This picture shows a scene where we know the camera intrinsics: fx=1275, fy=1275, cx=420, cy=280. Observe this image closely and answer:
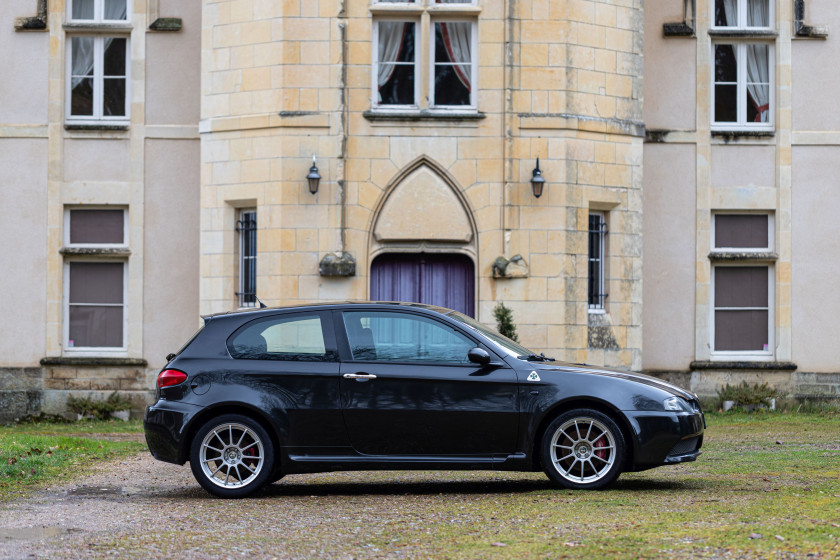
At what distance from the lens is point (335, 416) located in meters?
9.71

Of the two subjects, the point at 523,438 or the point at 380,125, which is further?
the point at 380,125

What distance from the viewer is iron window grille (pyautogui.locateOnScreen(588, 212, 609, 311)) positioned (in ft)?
58.2

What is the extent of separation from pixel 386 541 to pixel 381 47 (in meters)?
10.8

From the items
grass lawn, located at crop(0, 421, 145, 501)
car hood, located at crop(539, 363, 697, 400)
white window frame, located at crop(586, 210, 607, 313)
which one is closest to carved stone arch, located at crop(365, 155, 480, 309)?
white window frame, located at crop(586, 210, 607, 313)

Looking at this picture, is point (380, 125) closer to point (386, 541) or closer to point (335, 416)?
point (335, 416)

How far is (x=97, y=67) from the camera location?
19.4m

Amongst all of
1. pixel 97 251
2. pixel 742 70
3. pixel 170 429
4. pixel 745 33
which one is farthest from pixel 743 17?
pixel 170 429

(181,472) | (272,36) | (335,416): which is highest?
(272,36)

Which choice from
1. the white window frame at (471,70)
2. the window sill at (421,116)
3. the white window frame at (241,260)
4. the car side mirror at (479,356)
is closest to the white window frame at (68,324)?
the white window frame at (241,260)

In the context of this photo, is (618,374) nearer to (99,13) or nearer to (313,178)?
(313,178)

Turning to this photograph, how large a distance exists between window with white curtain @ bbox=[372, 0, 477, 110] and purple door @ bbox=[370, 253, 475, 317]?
2069 mm

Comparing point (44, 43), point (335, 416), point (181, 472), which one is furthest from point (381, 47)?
point (335, 416)

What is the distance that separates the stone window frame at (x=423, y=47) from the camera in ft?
55.9

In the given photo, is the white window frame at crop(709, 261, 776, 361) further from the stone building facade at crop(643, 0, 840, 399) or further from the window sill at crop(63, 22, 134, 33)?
the window sill at crop(63, 22, 134, 33)
